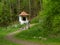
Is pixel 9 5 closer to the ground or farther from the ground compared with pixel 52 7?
closer to the ground

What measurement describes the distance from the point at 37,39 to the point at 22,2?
106ft

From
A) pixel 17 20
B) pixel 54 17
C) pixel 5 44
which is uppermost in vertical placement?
pixel 54 17

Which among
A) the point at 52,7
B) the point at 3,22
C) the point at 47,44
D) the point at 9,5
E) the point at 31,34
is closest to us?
the point at 52,7

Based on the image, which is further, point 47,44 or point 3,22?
point 3,22

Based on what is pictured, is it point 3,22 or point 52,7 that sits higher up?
point 52,7

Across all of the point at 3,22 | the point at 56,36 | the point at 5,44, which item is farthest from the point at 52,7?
the point at 3,22

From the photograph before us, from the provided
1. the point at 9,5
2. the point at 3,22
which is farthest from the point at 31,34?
the point at 9,5

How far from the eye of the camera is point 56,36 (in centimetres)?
3203

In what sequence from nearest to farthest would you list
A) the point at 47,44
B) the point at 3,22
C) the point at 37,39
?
the point at 47,44 < the point at 37,39 < the point at 3,22

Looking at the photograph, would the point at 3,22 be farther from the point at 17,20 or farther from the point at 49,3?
the point at 49,3

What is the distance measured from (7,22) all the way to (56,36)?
23.9 m

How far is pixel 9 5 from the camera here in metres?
61.5

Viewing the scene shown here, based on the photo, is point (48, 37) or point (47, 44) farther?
point (48, 37)

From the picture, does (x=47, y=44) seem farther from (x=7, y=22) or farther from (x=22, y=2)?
(x=22, y=2)
